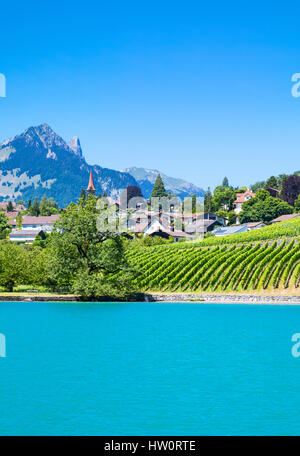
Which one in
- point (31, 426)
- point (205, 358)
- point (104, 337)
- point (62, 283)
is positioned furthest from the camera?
point (62, 283)

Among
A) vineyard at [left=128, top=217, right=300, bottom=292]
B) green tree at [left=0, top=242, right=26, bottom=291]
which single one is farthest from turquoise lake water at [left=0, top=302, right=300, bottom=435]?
green tree at [left=0, top=242, right=26, bottom=291]

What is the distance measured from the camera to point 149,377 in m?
16.2

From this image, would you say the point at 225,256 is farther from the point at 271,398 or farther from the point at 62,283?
the point at 271,398

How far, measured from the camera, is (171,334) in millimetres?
24734

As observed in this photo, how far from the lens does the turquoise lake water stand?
39.7 ft

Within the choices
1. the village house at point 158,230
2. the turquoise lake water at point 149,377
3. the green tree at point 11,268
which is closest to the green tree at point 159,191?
the village house at point 158,230

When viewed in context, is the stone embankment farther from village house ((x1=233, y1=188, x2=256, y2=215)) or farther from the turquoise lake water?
village house ((x1=233, y1=188, x2=256, y2=215))

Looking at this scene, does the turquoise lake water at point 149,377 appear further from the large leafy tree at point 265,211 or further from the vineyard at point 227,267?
the large leafy tree at point 265,211

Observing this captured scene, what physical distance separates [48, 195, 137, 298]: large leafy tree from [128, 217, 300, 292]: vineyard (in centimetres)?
240

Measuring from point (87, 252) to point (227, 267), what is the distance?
1149cm

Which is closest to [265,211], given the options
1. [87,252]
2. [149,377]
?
[87,252]
